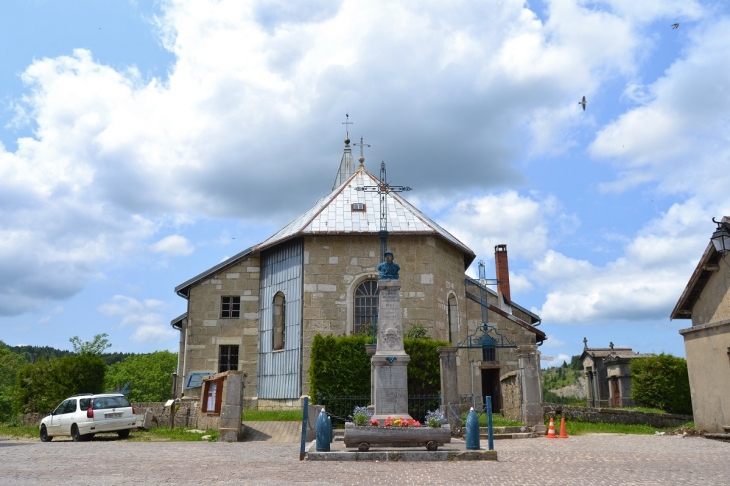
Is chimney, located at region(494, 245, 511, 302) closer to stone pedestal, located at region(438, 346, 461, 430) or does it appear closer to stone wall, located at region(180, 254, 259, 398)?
stone wall, located at region(180, 254, 259, 398)

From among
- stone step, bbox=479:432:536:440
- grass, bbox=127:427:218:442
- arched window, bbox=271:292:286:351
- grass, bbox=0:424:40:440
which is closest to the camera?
grass, bbox=127:427:218:442

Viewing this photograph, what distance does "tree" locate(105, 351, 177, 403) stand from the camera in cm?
6694

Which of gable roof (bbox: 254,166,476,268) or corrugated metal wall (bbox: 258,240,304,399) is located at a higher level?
gable roof (bbox: 254,166,476,268)

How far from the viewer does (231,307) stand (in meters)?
24.4

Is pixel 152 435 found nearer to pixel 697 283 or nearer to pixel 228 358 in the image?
pixel 228 358

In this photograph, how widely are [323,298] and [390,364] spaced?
824 cm

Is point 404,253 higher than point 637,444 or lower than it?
higher

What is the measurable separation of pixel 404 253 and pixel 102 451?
12404 millimetres

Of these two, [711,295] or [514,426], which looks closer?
[514,426]

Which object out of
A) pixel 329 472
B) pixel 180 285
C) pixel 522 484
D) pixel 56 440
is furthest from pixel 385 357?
pixel 180 285

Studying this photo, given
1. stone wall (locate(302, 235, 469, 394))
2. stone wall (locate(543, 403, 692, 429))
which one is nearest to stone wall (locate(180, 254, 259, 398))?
stone wall (locate(302, 235, 469, 394))

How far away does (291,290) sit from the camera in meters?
22.8

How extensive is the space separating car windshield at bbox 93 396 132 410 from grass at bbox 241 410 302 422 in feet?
11.8

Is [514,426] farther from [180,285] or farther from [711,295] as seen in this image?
[180,285]
